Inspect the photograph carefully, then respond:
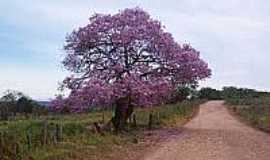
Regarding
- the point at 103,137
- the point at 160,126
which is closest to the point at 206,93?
the point at 160,126

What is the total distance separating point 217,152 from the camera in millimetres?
21203

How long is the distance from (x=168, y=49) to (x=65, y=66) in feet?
18.0

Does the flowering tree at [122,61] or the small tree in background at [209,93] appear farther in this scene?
the small tree in background at [209,93]

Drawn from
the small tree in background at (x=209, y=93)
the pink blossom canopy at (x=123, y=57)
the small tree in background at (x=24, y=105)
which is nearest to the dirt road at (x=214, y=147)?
the pink blossom canopy at (x=123, y=57)

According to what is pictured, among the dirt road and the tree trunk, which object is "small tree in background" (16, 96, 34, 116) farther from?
the dirt road

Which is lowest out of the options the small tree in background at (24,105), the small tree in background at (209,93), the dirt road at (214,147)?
the dirt road at (214,147)

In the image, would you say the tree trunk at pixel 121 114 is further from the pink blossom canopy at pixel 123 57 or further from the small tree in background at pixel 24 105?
the small tree in background at pixel 24 105

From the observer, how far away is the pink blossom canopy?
28609mm

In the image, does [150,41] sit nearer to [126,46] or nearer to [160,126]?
[126,46]

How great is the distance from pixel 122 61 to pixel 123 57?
243 mm

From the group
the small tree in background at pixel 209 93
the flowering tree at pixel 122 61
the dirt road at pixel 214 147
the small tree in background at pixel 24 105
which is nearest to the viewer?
the dirt road at pixel 214 147

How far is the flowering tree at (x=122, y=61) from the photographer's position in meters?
28.6

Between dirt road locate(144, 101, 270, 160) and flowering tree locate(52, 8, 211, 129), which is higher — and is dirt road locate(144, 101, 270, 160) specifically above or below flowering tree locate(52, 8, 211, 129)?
below

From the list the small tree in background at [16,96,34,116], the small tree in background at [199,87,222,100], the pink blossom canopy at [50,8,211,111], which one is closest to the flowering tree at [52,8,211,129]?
the pink blossom canopy at [50,8,211,111]
